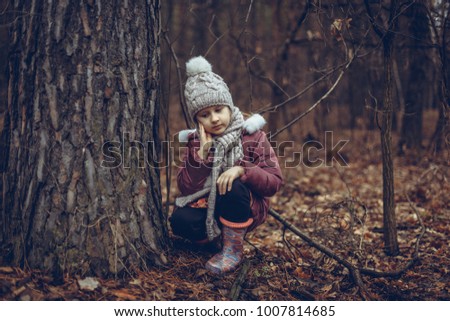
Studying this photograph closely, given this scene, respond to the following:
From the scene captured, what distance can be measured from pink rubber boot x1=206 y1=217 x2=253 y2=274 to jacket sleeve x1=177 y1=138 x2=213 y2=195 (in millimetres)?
303

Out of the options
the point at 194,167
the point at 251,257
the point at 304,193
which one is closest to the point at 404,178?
the point at 304,193

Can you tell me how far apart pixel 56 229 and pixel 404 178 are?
5.01 metres

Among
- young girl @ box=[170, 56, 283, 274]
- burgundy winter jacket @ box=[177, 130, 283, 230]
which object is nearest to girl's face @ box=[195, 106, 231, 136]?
young girl @ box=[170, 56, 283, 274]

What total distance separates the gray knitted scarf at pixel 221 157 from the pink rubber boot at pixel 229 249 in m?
0.09

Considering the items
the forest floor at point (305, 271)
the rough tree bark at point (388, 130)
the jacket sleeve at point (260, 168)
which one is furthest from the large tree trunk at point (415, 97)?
the jacket sleeve at point (260, 168)

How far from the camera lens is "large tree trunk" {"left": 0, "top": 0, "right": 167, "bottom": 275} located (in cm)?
275

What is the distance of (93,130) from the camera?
280 centimetres

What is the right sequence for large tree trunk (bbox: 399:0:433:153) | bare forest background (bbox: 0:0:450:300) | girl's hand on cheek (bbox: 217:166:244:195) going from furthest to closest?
large tree trunk (bbox: 399:0:433:153) < girl's hand on cheek (bbox: 217:166:244:195) < bare forest background (bbox: 0:0:450:300)

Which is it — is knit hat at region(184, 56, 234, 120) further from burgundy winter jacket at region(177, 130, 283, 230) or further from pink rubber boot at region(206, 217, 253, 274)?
pink rubber boot at region(206, 217, 253, 274)

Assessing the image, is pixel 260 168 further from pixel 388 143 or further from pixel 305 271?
pixel 388 143

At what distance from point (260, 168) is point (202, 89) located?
651 millimetres

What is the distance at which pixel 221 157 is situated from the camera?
10.3 ft

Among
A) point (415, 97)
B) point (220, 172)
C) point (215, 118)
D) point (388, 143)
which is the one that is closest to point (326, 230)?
point (388, 143)
